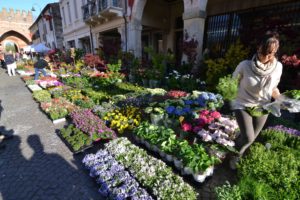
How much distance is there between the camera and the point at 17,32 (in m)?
33.2

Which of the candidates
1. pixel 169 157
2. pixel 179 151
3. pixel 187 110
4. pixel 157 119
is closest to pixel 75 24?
pixel 157 119

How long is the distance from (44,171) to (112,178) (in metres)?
1.43

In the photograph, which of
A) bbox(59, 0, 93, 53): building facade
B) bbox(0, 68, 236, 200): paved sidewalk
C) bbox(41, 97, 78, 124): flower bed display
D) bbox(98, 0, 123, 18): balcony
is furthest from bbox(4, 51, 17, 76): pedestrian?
bbox(0, 68, 236, 200): paved sidewalk

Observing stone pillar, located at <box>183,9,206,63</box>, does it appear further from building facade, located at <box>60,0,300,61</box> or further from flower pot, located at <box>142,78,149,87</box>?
flower pot, located at <box>142,78,149,87</box>

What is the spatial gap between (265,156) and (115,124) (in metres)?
3.20

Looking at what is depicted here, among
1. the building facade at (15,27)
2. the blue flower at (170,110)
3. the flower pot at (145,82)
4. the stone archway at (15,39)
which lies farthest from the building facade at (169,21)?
the stone archway at (15,39)

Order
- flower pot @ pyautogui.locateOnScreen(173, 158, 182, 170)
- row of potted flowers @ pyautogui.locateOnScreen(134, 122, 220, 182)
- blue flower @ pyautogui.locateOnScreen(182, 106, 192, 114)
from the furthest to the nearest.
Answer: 1. blue flower @ pyautogui.locateOnScreen(182, 106, 192, 114)
2. flower pot @ pyautogui.locateOnScreen(173, 158, 182, 170)
3. row of potted flowers @ pyautogui.locateOnScreen(134, 122, 220, 182)

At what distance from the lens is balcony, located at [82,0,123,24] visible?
10.3 metres

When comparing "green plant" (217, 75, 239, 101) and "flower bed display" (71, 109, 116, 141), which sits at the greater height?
"green plant" (217, 75, 239, 101)

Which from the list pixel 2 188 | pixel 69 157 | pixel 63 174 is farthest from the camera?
pixel 69 157

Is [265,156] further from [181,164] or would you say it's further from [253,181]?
[181,164]

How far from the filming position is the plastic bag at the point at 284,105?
194 centimetres

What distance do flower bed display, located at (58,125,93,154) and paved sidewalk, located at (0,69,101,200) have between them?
0.14m

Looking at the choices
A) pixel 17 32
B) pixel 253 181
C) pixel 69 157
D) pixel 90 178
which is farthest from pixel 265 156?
pixel 17 32
